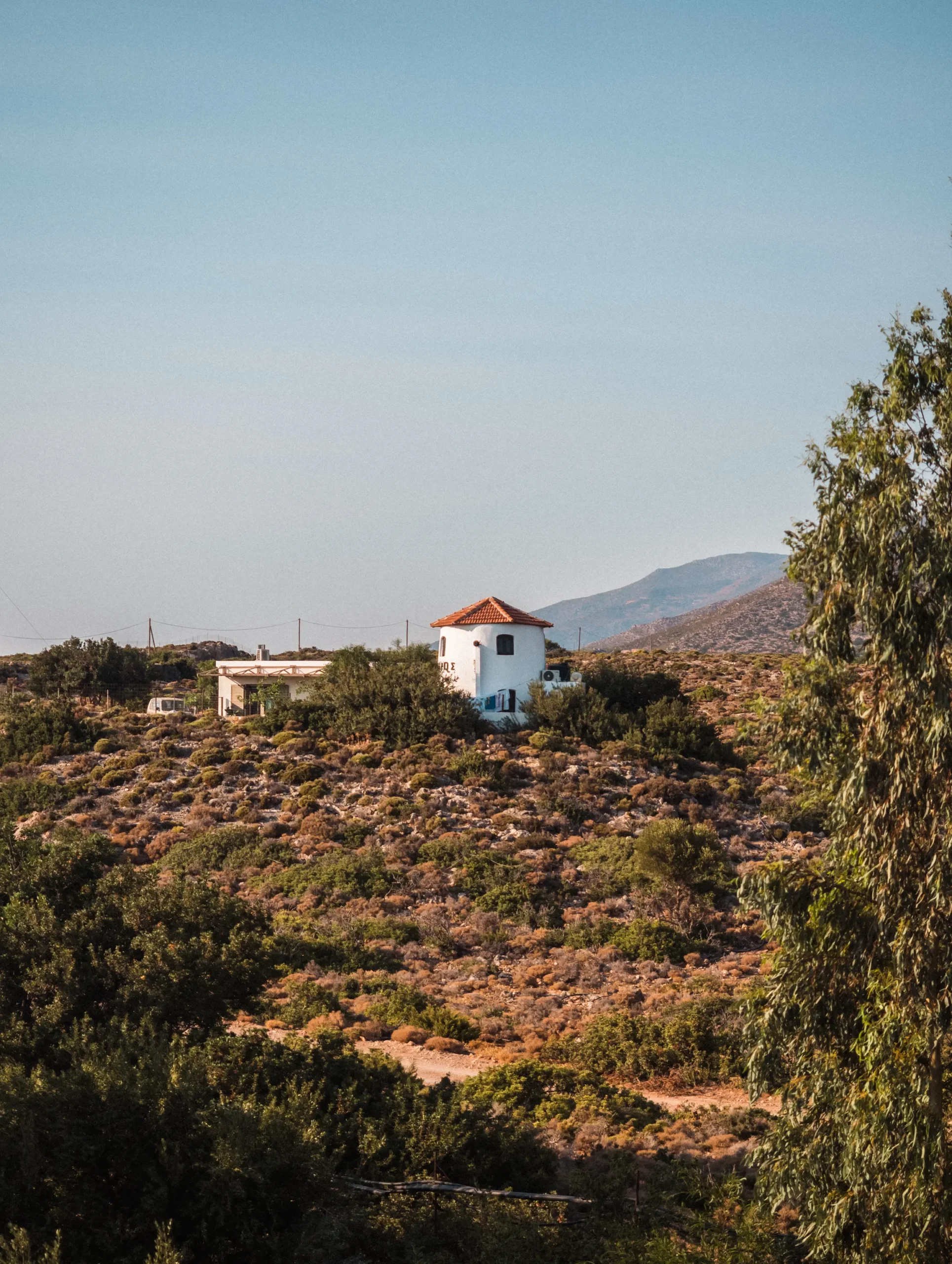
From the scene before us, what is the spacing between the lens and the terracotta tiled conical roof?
46.1 metres

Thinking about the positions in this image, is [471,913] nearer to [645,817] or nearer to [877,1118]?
[645,817]

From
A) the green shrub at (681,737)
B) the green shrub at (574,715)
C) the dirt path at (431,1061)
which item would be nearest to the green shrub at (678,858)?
the green shrub at (681,737)

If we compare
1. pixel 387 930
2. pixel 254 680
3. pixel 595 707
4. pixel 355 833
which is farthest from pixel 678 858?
pixel 254 680

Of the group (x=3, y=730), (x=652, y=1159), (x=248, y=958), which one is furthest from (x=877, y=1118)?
(x=3, y=730)

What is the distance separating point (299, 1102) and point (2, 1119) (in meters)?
3.41

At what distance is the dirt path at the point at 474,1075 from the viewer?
18.5 metres

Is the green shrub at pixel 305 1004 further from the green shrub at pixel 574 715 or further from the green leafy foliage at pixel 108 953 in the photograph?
the green shrub at pixel 574 715

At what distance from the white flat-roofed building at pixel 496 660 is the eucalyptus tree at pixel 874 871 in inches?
1375

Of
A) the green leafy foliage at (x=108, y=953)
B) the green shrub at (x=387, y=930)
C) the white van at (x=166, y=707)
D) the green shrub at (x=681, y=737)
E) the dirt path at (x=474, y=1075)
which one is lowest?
the dirt path at (x=474, y=1075)

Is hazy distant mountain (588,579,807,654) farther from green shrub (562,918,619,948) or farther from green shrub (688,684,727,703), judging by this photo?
green shrub (562,918,619,948)

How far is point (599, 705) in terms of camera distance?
44.6m

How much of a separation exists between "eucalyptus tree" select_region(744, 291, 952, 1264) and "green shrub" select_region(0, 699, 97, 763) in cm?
3982

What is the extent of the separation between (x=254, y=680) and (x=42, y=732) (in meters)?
10.2

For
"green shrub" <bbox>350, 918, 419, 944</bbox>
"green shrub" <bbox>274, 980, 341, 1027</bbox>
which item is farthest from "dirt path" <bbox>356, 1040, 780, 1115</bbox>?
"green shrub" <bbox>350, 918, 419, 944</bbox>
